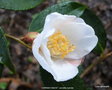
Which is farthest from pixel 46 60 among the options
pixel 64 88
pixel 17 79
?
pixel 17 79

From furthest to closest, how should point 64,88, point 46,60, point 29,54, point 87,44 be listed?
1. point 29,54
2. point 64,88
3. point 87,44
4. point 46,60

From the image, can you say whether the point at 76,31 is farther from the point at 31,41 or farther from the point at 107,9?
the point at 107,9

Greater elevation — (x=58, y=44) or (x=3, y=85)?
(x=58, y=44)

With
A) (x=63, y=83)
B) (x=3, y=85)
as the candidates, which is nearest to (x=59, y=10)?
(x=63, y=83)

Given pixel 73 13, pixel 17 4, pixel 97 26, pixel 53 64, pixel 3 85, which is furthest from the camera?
pixel 3 85

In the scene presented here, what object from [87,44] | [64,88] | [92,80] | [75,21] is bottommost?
[92,80]

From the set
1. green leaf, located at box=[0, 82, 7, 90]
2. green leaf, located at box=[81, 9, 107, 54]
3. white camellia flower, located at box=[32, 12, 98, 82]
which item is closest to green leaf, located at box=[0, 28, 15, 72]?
white camellia flower, located at box=[32, 12, 98, 82]

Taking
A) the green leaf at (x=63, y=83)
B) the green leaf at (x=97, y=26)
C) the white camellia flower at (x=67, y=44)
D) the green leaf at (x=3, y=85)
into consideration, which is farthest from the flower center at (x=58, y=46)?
the green leaf at (x=3, y=85)

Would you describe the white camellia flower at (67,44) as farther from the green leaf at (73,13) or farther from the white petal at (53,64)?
the green leaf at (73,13)

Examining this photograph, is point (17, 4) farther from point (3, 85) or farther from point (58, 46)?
point (3, 85)
